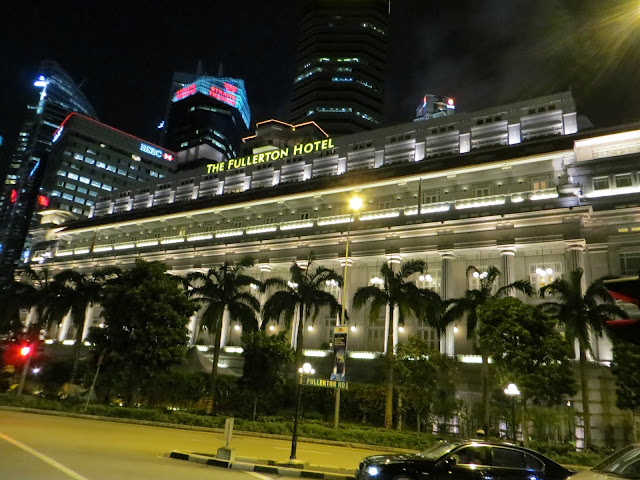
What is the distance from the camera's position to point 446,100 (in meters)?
142

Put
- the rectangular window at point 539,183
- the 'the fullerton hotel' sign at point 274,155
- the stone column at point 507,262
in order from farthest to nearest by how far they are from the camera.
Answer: the 'the fullerton hotel' sign at point 274,155 → the rectangular window at point 539,183 → the stone column at point 507,262

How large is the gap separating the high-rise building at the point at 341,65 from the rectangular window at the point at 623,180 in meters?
85.8

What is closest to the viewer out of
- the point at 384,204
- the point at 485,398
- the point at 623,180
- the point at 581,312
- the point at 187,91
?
the point at 581,312

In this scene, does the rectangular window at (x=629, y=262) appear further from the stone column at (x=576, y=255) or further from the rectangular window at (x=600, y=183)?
the rectangular window at (x=600, y=183)

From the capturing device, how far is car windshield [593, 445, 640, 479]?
5914 millimetres

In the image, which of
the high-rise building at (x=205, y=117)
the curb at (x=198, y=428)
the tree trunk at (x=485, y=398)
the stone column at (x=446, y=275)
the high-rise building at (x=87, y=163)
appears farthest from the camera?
the high-rise building at (x=205, y=117)

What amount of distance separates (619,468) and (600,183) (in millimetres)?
36529

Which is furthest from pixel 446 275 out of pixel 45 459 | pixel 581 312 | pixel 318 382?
pixel 45 459

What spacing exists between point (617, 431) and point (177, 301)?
2893 cm

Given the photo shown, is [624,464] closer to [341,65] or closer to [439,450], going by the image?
[439,450]

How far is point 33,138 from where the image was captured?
176000 mm

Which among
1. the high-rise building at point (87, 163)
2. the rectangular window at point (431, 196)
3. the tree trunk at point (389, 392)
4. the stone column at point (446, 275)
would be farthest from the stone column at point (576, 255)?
the high-rise building at point (87, 163)

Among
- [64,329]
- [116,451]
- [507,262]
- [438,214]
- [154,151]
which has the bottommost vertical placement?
[116,451]

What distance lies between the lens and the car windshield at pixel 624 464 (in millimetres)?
5914
